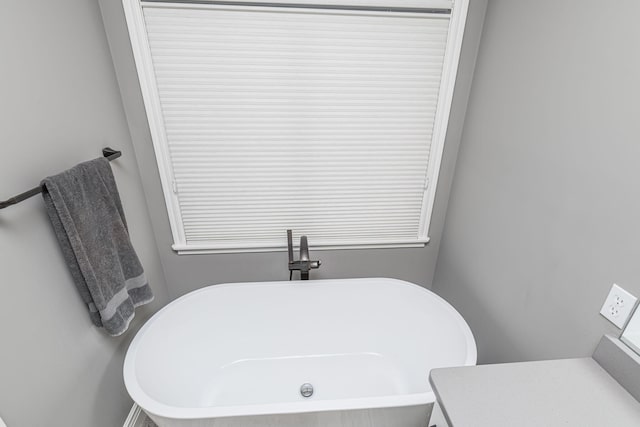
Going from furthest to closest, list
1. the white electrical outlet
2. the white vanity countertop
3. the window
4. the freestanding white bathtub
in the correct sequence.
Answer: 1. the freestanding white bathtub
2. the window
3. the white electrical outlet
4. the white vanity countertop

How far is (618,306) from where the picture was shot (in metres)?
0.84

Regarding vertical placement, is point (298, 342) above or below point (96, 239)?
below

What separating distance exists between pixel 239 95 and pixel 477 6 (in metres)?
1.24

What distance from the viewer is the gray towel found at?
101cm

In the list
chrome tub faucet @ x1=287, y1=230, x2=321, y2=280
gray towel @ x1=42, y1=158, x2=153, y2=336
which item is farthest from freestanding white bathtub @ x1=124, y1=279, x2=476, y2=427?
gray towel @ x1=42, y1=158, x2=153, y2=336

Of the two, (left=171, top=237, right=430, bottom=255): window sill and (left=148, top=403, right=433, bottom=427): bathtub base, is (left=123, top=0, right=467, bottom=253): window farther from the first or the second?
(left=148, top=403, right=433, bottom=427): bathtub base

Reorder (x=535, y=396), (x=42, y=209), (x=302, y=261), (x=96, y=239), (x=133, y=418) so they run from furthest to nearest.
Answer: (x=302, y=261) → (x=133, y=418) → (x=96, y=239) → (x=42, y=209) → (x=535, y=396)

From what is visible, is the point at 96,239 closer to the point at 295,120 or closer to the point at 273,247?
the point at 273,247

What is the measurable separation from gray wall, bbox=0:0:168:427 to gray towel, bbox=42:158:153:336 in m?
0.06

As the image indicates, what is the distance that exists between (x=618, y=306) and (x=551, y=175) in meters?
0.46

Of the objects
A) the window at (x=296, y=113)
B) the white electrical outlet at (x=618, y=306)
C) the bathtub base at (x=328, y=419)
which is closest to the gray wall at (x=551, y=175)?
the white electrical outlet at (x=618, y=306)

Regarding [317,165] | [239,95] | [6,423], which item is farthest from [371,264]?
[6,423]

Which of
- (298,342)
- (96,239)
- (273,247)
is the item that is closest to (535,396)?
(298,342)

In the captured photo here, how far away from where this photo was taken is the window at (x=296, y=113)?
1398mm
